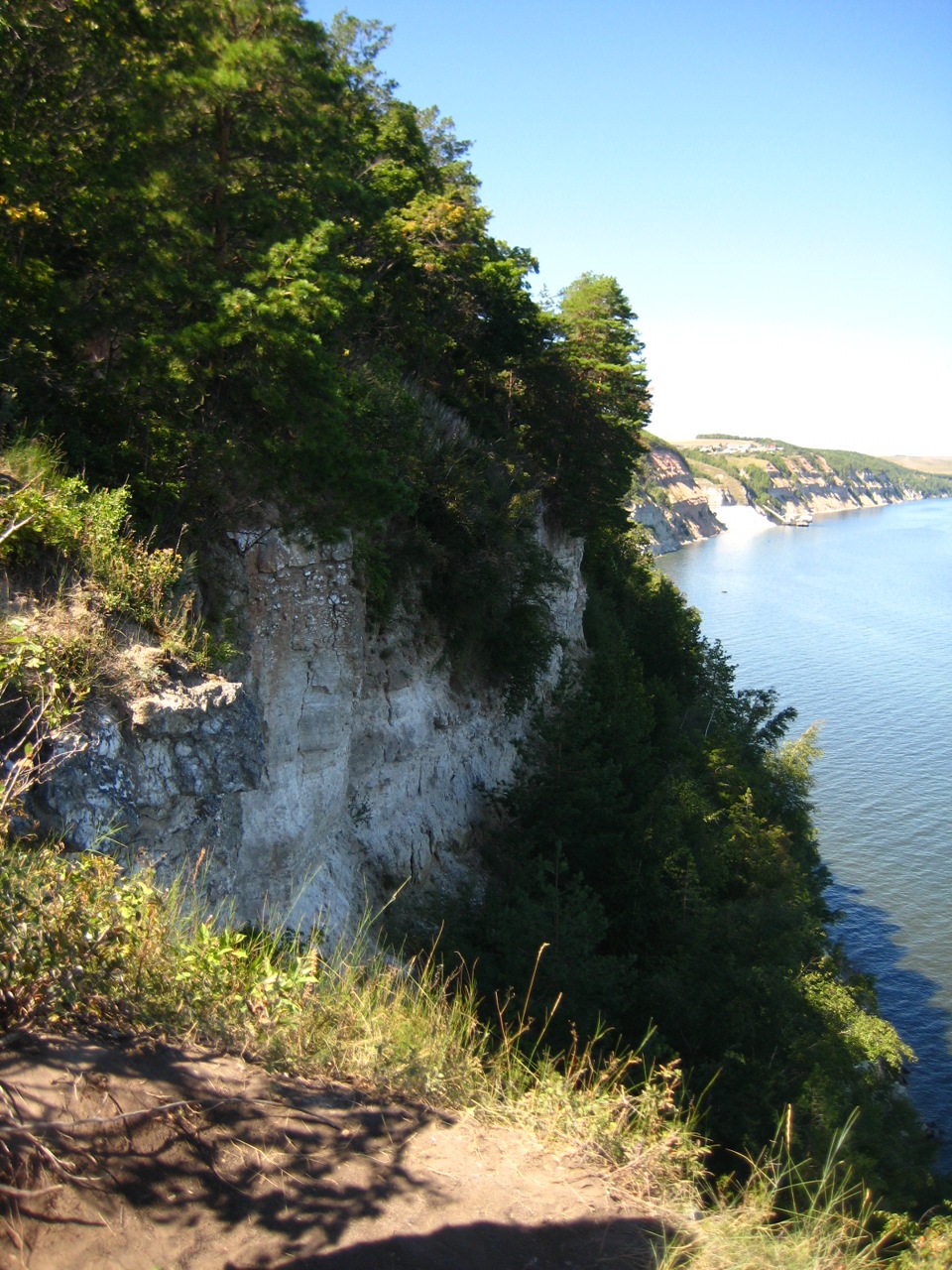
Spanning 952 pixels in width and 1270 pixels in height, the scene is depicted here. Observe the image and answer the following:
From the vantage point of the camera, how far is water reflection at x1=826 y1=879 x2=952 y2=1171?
64.8 feet

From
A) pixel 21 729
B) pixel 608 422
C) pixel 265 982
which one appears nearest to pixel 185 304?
pixel 21 729

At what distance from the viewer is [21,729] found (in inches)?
196

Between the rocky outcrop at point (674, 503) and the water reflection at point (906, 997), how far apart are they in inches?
2982

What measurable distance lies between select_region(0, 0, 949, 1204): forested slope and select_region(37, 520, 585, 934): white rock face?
2.64 ft

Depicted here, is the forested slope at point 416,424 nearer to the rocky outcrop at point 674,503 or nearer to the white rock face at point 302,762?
the white rock face at point 302,762

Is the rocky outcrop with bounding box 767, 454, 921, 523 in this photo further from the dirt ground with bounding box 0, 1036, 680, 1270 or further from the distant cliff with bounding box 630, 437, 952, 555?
the dirt ground with bounding box 0, 1036, 680, 1270

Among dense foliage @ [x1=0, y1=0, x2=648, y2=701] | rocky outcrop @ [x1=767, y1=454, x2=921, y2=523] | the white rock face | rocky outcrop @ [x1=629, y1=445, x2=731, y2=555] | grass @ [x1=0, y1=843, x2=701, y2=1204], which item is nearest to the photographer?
grass @ [x1=0, y1=843, x2=701, y2=1204]

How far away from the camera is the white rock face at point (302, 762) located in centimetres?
584

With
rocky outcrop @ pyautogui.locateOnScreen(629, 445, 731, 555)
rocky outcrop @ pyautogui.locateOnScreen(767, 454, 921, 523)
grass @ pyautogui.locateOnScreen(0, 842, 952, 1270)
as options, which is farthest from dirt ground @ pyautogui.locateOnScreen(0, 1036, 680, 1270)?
rocky outcrop @ pyautogui.locateOnScreen(767, 454, 921, 523)

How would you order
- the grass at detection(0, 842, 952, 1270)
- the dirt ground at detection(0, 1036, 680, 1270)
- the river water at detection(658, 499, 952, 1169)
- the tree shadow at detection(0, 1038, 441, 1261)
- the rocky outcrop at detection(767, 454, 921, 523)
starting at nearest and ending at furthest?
the dirt ground at detection(0, 1036, 680, 1270)
the tree shadow at detection(0, 1038, 441, 1261)
the grass at detection(0, 842, 952, 1270)
the river water at detection(658, 499, 952, 1169)
the rocky outcrop at detection(767, 454, 921, 523)

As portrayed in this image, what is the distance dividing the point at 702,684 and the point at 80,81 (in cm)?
2731

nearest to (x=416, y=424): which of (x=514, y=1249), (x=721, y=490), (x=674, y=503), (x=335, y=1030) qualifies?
(x=335, y=1030)

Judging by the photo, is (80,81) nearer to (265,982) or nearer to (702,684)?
(265,982)

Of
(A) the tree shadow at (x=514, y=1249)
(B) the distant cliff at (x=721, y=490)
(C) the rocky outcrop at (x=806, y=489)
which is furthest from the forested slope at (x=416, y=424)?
(C) the rocky outcrop at (x=806, y=489)
